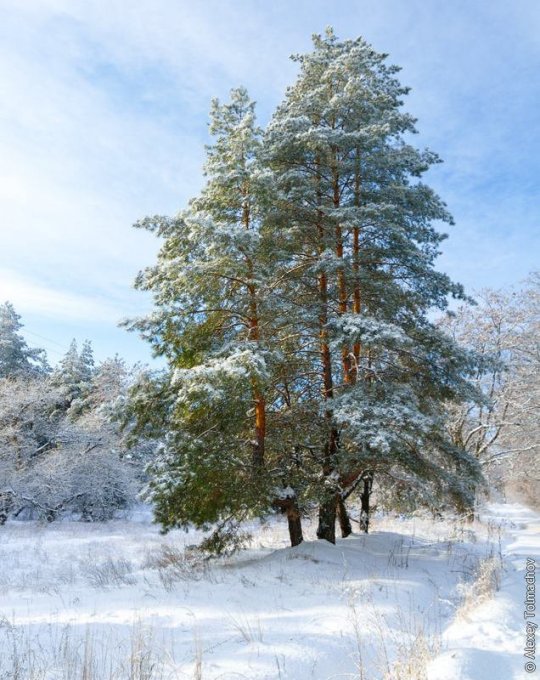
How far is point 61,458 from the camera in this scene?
73.1 ft

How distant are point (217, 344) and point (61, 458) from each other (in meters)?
16.3

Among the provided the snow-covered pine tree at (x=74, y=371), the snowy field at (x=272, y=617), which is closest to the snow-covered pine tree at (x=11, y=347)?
the snow-covered pine tree at (x=74, y=371)

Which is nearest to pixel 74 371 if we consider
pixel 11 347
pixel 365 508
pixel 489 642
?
pixel 11 347

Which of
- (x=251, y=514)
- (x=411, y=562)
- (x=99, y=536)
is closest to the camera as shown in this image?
(x=251, y=514)

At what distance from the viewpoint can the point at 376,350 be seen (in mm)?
11188

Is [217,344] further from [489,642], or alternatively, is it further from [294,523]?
[489,642]

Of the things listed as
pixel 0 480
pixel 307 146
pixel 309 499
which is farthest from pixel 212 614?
→ pixel 0 480

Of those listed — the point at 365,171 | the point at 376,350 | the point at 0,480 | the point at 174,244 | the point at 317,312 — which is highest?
the point at 365,171

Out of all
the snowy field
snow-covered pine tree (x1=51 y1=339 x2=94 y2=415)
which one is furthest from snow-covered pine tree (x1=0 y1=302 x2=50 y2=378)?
the snowy field

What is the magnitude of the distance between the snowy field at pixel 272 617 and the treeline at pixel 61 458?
416 inches

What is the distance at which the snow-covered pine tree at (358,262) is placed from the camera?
9562 millimetres

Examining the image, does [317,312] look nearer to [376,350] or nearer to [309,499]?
[376,350]

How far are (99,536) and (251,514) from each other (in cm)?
1278

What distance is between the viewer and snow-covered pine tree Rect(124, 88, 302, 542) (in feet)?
27.1
